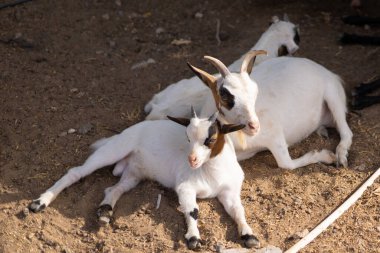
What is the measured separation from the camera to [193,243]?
5.64m

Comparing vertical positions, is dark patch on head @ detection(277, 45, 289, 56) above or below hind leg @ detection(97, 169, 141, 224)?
above

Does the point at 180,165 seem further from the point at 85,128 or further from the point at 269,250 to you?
the point at 85,128

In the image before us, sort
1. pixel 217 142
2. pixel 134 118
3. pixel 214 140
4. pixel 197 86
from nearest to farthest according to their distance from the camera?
pixel 214 140, pixel 217 142, pixel 197 86, pixel 134 118

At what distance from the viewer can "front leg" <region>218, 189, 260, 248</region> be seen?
568cm

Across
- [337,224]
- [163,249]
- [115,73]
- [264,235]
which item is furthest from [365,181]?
[115,73]

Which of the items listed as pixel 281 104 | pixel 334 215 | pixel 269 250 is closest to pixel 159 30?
pixel 281 104

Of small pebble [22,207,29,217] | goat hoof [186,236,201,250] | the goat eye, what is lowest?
small pebble [22,207,29,217]

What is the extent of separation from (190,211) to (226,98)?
97 centimetres

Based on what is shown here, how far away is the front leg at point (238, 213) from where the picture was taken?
568 cm

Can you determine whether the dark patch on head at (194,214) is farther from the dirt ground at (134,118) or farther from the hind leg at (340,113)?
the hind leg at (340,113)

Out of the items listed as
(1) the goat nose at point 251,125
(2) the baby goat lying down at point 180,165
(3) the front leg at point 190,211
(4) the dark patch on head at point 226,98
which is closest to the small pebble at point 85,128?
(2) the baby goat lying down at point 180,165

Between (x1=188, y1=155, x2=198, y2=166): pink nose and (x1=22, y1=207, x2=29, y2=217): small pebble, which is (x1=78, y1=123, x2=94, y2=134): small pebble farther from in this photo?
(x1=188, y1=155, x2=198, y2=166): pink nose

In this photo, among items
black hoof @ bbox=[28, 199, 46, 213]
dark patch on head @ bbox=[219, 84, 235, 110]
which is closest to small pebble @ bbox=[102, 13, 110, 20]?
dark patch on head @ bbox=[219, 84, 235, 110]

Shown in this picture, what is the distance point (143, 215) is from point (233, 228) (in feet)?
2.48
